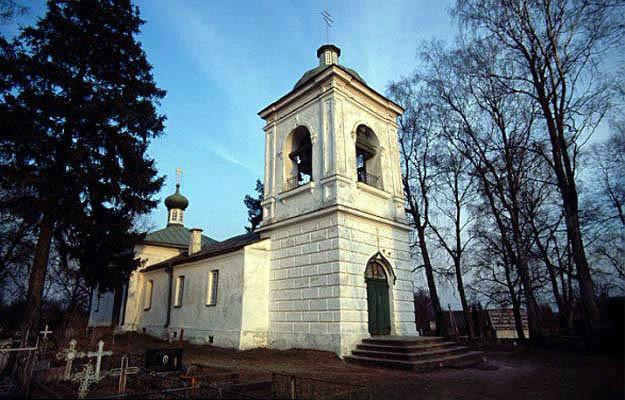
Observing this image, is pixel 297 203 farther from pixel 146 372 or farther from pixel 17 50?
pixel 17 50

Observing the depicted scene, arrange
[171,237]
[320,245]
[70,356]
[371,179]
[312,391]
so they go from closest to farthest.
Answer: [312,391]
[70,356]
[320,245]
[371,179]
[171,237]

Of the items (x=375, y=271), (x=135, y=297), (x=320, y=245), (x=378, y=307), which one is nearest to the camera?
(x=320, y=245)

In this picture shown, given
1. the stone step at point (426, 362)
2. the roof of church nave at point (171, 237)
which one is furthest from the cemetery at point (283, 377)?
the roof of church nave at point (171, 237)

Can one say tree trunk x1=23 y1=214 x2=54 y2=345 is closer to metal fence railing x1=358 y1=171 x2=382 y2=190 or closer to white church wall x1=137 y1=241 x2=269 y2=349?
white church wall x1=137 y1=241 x2=269 y2=349

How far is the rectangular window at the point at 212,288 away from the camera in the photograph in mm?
16438

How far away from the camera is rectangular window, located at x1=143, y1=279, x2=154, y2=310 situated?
22.4 m

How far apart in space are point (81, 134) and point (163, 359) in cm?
937

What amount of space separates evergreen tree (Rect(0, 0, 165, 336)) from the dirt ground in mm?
5718

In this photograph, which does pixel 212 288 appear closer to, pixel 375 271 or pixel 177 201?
pixel 375 271

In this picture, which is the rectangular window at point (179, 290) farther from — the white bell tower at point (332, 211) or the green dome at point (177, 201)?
the green dome at point (177, 201)

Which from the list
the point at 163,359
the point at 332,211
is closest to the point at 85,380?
the point at 163,359

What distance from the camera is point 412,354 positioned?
10344mm

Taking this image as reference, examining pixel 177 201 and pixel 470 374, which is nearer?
pixel 470 374

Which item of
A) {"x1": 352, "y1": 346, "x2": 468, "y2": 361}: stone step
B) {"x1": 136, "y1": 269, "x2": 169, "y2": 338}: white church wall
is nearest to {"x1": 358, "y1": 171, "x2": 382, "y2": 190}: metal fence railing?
{"x1": 352, "y1": 346, "x2": 468, "y2": 361}: stone step
